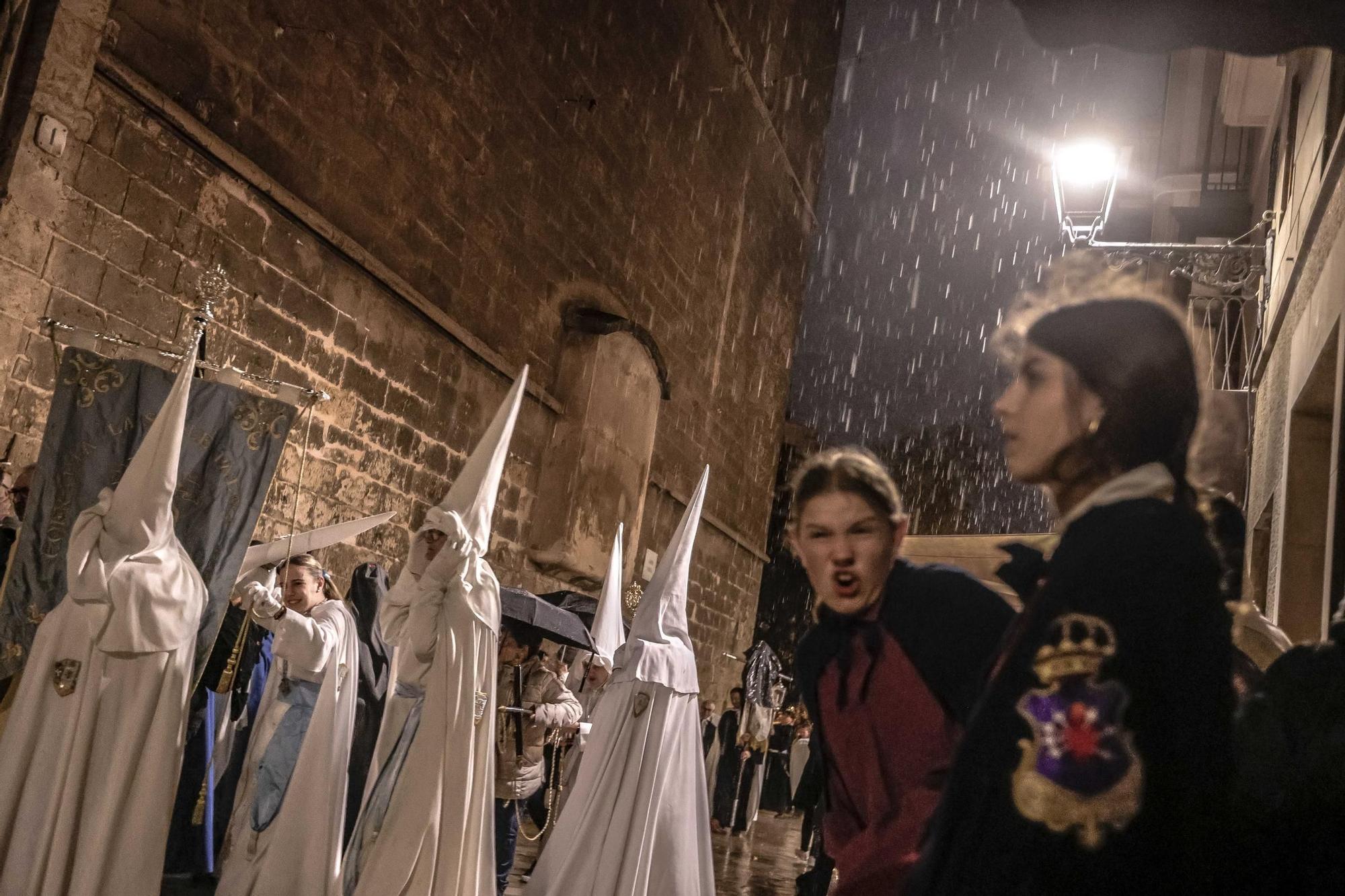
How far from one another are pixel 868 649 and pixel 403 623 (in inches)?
150

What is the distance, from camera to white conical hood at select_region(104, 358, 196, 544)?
4652 millimetres

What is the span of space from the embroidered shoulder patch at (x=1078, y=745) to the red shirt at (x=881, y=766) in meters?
0.25

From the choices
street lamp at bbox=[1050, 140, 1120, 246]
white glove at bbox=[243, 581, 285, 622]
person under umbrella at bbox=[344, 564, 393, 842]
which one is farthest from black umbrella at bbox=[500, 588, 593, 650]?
street lamp at bbox=[1050, 140, 1120, 246]

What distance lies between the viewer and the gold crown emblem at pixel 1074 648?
181 cm

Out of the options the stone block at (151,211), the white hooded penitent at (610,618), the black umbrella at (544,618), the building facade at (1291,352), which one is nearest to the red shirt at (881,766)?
the building facade at (1291,352)

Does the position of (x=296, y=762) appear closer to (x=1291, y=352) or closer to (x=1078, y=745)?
(x=1078, y=745)

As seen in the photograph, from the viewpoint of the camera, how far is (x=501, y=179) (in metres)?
11.1

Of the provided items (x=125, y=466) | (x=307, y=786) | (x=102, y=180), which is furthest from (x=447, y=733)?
(x=102, y=180)

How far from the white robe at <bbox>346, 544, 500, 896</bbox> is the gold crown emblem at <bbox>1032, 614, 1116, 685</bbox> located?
386cm

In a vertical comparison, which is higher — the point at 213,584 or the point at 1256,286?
the point at 1256,286

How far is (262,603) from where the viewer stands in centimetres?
552

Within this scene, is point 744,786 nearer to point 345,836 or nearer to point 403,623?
point 345,836

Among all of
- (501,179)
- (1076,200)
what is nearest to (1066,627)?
(1076,200)

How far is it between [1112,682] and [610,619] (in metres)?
6.39
